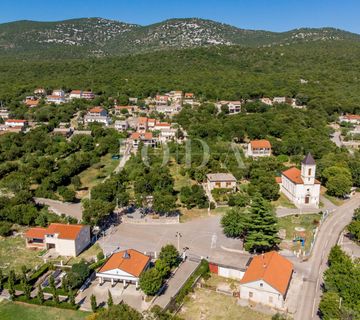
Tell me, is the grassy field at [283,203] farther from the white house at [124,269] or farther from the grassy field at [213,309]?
the white house at [124,269]

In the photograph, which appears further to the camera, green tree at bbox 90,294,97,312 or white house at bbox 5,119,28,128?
white house at bbox 5,119,28,128

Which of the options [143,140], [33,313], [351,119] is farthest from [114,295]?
[351,119]

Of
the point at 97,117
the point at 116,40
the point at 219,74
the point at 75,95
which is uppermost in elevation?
the point at 116,40

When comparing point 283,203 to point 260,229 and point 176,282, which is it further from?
point 176,282

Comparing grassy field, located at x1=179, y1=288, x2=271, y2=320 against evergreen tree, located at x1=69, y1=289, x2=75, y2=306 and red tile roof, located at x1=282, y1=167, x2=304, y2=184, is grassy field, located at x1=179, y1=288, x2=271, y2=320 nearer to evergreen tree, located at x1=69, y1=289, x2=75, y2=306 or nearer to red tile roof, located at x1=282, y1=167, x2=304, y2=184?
evergreen tree, located at x1=69, y1=289, x2=75, y2=306

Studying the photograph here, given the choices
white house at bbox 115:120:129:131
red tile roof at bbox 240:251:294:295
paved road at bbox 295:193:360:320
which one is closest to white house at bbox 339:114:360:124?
paved road at bbox 295:193:360:320

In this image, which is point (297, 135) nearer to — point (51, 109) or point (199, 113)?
point (199, 113)

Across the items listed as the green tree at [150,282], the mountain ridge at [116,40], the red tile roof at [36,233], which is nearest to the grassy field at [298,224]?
the green tree at [150,282]
